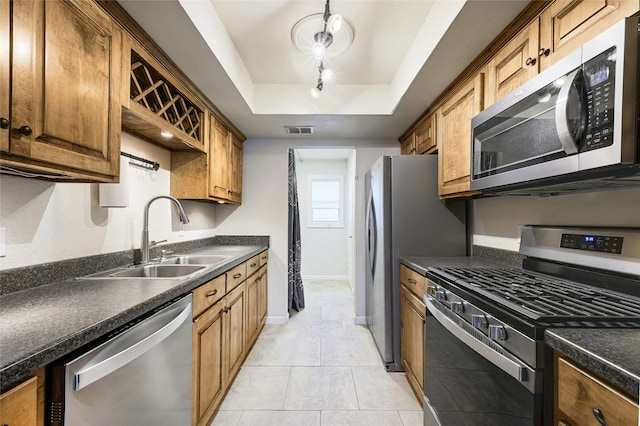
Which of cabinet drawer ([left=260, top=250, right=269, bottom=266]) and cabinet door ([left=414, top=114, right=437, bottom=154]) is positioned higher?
cabinet door ([left=414, top=114, right=437, bottom=154])

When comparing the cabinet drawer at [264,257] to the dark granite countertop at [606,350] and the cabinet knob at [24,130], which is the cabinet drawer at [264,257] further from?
the dark granite countertop at [606,350]

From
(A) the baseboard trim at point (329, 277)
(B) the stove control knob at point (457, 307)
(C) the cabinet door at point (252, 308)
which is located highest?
(B) the stove control knob at point (457, 307)

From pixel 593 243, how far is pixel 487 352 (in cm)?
75

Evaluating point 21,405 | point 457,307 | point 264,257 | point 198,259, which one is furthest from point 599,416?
point 264,257

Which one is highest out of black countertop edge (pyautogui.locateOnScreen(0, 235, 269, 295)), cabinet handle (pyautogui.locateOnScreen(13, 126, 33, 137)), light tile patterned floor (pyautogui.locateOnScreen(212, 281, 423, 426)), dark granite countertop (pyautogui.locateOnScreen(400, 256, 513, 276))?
cabinet handle (pyautogui.locateOnScreen(13, 126, 33, 137))

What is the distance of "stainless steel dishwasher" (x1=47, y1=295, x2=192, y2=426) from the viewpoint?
2.42 feet

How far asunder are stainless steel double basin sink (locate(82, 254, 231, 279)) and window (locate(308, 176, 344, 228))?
3553 millimetres

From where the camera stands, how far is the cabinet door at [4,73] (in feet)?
2.67

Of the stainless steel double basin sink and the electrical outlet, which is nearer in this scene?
the electrical outlet

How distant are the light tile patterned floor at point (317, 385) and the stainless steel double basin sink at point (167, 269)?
0.93 meters

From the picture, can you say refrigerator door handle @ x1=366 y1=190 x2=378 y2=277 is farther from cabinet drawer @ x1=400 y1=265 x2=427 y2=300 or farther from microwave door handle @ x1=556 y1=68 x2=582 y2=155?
microwave door handle @ x1=556 y1=68 x2=582 y2=155

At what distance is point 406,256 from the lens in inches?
88.2

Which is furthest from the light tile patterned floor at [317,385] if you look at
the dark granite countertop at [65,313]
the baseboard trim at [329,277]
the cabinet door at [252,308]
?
the baseboard trim at [329,277]

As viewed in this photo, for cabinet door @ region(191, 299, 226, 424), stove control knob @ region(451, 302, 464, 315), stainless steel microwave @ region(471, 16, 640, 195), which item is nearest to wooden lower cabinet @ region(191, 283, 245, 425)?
cabinet door @ region(191, 299, 226, 424)
